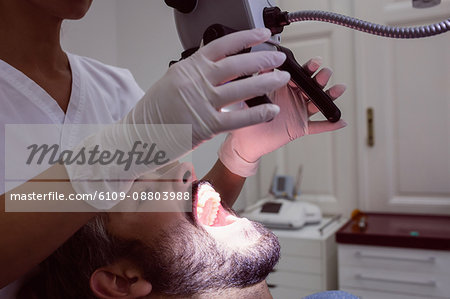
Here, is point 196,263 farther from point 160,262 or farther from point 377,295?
point 377,295

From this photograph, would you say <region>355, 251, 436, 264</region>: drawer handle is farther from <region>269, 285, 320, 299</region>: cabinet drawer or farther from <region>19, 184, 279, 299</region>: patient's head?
<region>19, 184, 279, 299</region>: patient's head

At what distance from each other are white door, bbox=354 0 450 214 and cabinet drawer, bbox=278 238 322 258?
1.85 feet

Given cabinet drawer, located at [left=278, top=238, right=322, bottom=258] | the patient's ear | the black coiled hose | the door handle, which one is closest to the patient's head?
the patient's ear

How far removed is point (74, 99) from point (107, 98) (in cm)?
14

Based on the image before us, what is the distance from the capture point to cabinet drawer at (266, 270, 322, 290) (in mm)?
2039

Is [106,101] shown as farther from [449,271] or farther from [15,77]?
[449,271]

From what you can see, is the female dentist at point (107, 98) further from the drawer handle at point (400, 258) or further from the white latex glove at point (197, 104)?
the drawer handle at point (400, 258)

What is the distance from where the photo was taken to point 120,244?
36.3 inches

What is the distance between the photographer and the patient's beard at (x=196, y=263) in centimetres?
91

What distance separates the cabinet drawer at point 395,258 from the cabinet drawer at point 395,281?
0.02 meters

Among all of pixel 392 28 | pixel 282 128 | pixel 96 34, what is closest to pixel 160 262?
pixel 282 128

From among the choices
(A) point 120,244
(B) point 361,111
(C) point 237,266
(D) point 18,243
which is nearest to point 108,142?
(D) point 18,243

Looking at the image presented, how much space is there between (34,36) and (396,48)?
1.94m

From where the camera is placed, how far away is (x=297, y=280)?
2074mm
